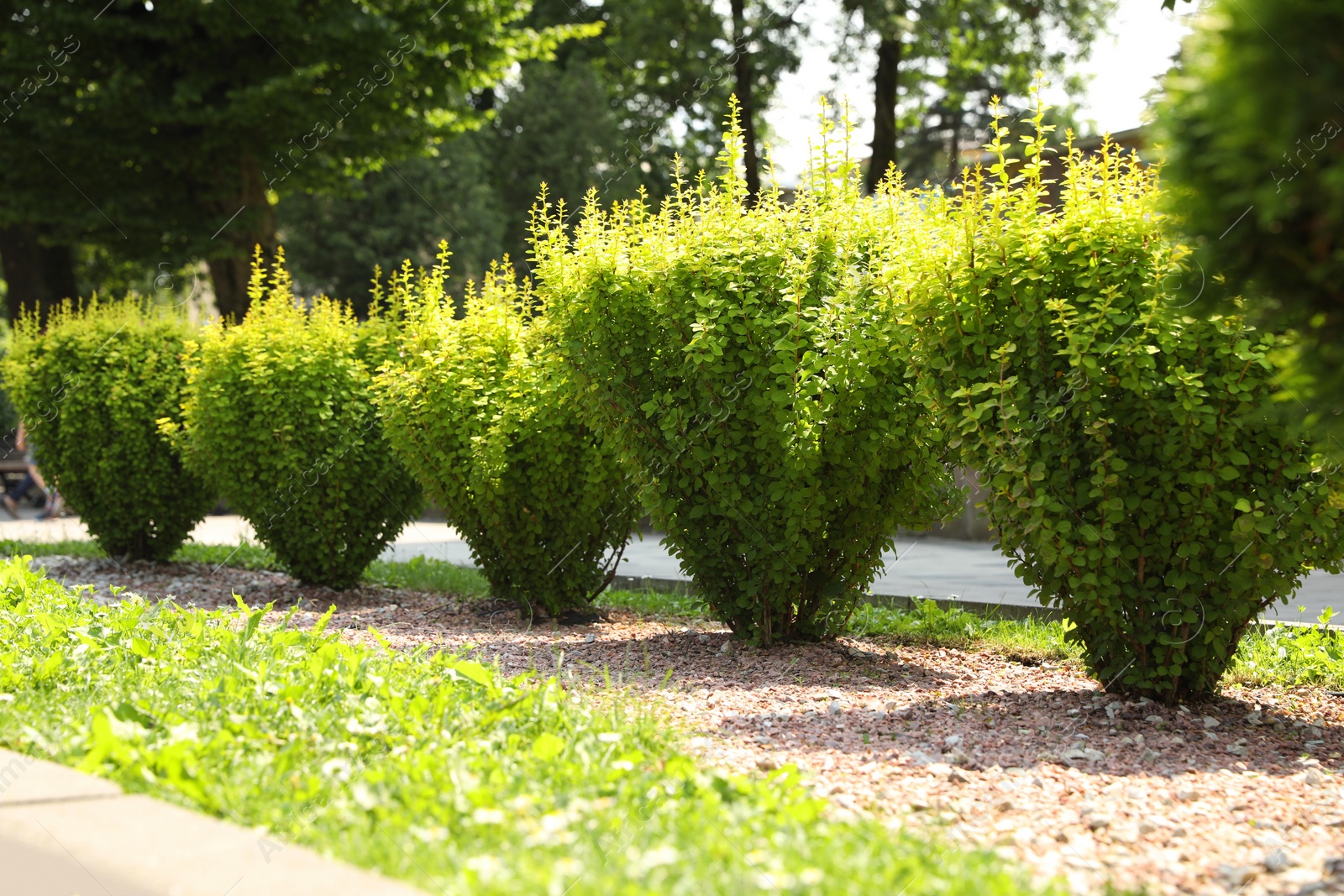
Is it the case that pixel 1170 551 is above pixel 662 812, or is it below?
above

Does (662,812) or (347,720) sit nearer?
(662,812)

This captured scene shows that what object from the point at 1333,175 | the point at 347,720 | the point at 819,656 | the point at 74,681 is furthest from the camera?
the point at 819,656

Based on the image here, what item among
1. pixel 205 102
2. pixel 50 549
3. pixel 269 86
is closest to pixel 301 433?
pixel 50 549

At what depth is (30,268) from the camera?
17984mm

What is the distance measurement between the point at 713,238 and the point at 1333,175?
3.55 metres

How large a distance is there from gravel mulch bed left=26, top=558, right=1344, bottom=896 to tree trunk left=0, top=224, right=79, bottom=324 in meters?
14.5

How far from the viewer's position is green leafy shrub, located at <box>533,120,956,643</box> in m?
5.12

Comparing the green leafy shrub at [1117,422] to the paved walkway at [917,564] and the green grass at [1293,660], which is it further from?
the paved walkway at [917,564]

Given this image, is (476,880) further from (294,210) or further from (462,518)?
(294,210)

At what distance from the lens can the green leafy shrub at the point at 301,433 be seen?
7.68 metres

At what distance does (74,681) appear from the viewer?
4094 mm

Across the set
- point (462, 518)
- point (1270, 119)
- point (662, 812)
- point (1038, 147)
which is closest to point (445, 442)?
point (462, 518)

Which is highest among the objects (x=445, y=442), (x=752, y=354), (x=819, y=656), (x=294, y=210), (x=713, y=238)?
(x=294, y=210)

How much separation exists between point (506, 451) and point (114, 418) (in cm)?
433
